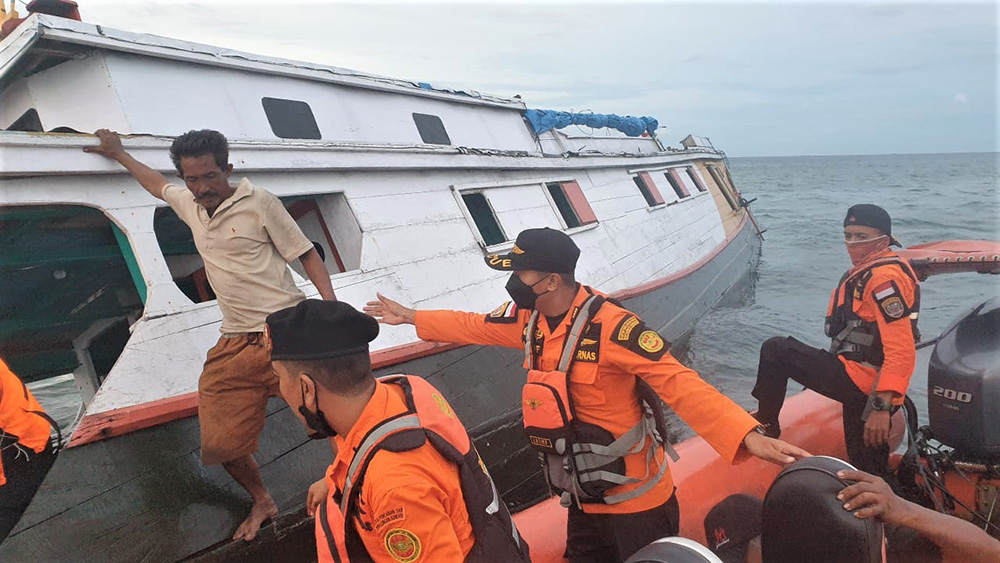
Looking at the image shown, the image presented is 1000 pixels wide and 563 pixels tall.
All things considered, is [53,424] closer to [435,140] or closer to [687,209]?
[435,140]

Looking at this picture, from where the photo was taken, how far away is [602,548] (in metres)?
2.83

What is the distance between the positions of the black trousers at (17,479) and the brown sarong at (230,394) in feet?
2.39

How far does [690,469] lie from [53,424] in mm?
3572

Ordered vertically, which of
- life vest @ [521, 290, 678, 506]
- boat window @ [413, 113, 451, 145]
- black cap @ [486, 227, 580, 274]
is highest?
boat window @ [413, 113, 451, 145]

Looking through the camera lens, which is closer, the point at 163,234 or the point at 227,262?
the point at 227,262

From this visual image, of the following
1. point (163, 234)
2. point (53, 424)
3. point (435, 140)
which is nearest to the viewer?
point (53, 424)

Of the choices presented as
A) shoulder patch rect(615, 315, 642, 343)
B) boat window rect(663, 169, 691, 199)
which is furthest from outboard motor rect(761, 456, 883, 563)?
boat window rect(663, 169, 691, 199)

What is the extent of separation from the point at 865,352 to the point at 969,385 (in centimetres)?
59

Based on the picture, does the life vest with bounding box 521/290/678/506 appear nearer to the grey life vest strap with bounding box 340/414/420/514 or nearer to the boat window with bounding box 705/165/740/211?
the grey life vest strap with bounding box 340/414/420/514

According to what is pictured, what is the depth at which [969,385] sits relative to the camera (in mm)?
3398

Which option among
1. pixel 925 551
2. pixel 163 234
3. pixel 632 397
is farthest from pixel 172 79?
pixel 925 551

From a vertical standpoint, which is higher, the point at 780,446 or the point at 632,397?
the point at 632,397

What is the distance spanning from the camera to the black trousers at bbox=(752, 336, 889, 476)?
386 centimetres

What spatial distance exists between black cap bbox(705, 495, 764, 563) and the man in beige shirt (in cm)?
254
